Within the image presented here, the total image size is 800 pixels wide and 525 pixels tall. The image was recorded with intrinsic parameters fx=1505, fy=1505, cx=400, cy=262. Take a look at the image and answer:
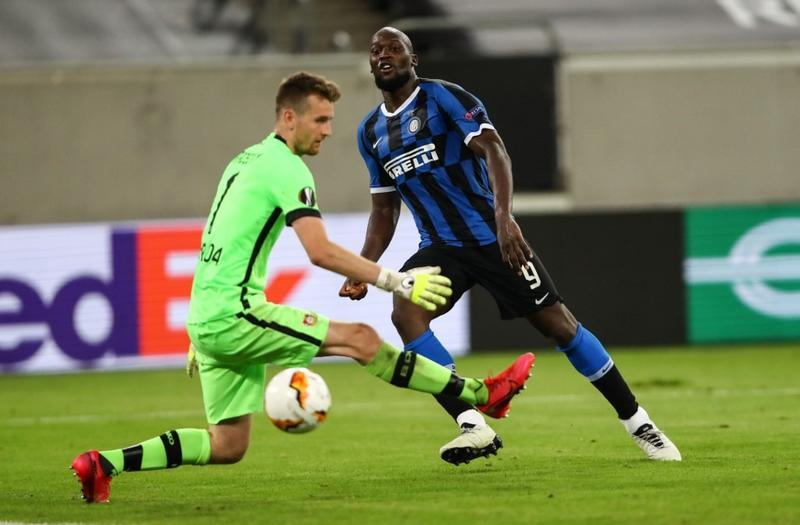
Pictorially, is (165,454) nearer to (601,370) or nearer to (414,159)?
(414,159)

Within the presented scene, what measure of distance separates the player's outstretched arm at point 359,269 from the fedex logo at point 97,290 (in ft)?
31.9

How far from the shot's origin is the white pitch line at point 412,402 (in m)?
12.0

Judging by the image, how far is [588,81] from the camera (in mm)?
19797

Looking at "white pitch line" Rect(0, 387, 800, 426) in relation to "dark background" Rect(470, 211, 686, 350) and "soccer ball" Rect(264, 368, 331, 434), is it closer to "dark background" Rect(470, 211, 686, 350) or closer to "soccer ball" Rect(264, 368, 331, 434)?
"dark background" Rect(470, 211, 686, 350)

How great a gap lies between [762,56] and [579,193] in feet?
10.2

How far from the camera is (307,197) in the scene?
683 cm

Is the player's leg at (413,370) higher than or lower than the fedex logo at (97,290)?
higher

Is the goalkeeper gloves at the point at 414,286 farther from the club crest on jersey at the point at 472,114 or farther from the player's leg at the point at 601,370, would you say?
the club crest on jersey at the point at 472,114

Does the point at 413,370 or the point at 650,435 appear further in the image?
the point at 650,435

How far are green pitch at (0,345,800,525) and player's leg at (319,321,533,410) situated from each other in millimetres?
470

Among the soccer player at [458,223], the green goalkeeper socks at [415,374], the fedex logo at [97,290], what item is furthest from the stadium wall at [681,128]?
the green goalkeeper socks at [415,374]

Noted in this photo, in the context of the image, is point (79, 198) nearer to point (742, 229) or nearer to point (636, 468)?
point (742, 229)

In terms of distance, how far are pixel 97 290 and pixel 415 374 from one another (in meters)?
10.1

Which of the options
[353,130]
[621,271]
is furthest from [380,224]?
[353,130]
